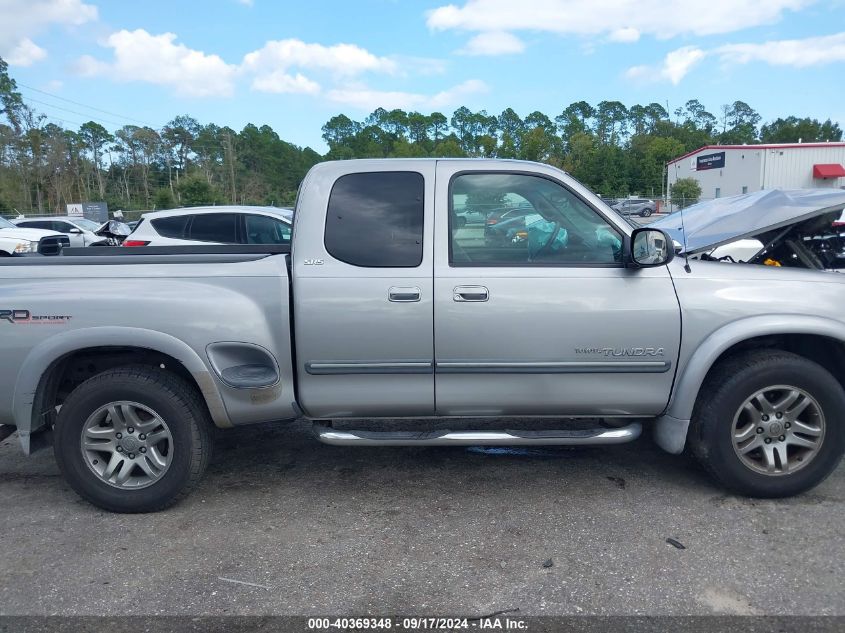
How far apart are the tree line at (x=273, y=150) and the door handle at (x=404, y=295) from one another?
34.9m

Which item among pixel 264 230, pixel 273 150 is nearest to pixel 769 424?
pixel 264 230

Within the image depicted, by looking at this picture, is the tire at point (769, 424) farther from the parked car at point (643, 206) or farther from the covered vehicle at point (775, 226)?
the parked car at point (643, 206)

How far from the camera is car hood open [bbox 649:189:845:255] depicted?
12.7 ft

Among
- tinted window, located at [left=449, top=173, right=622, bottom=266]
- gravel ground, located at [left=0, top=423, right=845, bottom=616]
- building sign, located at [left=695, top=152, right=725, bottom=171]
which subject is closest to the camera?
gravel ground, located at [left=0, top=423, right=845, bottom=616]

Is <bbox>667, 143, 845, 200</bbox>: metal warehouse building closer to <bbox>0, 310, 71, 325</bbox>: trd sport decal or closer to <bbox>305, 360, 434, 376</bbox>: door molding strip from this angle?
<bbox>305, 360, 434, 376</bbox>: door molding strip

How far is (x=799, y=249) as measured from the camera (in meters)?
4.28

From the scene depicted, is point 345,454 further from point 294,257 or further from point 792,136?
point 792,136

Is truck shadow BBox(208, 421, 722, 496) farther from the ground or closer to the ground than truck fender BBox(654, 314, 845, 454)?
closer to the ground

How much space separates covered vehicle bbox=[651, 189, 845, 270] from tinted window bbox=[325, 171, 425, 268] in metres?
1.60

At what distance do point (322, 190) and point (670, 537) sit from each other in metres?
2.63

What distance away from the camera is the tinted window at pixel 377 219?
3725mm

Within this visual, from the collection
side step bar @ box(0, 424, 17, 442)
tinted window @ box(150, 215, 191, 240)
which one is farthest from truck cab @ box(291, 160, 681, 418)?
tinted window @ box(150, 215, 191, 240)

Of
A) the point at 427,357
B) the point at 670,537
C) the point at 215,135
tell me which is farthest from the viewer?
the point at 215,135

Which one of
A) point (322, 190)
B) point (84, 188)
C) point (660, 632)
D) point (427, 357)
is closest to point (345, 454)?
point (427, 357)
